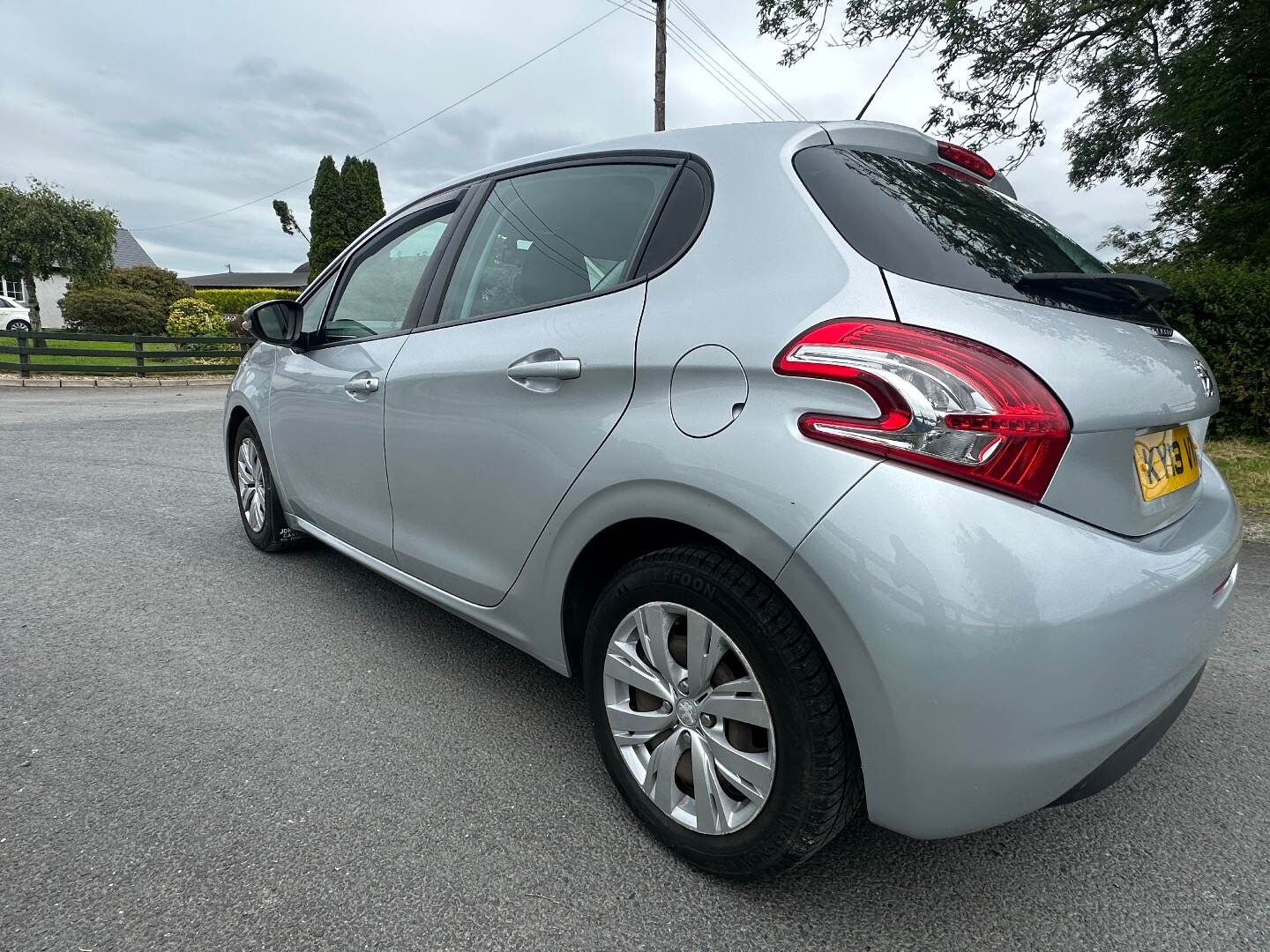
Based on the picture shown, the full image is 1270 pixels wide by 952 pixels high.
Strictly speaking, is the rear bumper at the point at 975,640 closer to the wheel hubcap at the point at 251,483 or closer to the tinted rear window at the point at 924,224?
the tinted rear window at the point at 924,224

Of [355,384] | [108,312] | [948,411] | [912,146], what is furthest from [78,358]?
[948,411]

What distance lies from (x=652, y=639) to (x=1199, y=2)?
13515 millimetres

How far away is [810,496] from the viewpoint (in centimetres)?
140

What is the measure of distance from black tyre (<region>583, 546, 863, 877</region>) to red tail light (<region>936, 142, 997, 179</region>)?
1.32 m

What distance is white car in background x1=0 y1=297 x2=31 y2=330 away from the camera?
23828 millimetres

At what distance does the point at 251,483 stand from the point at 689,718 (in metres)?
3.20

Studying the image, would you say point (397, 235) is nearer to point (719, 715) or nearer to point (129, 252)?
point (719, 715)

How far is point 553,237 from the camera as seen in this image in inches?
90.2

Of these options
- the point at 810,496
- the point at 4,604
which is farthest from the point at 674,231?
the point at 4,604

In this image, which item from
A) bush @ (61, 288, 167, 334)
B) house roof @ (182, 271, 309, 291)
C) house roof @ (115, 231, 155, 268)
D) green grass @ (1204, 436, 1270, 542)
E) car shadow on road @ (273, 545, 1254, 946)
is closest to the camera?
car shadow on road @ (273, 545, 1254, 946)

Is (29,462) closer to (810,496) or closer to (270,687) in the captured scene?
(270,687)

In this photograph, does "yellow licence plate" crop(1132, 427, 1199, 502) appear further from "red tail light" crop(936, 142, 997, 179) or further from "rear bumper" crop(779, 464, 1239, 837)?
"red tail light" crop(936, 142, 997, 179)

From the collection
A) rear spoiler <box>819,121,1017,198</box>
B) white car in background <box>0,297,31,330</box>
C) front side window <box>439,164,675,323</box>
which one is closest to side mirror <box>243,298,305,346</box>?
front side window <box>439,164,675,323</box>

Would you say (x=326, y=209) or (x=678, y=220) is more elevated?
(x=326, y=209)
